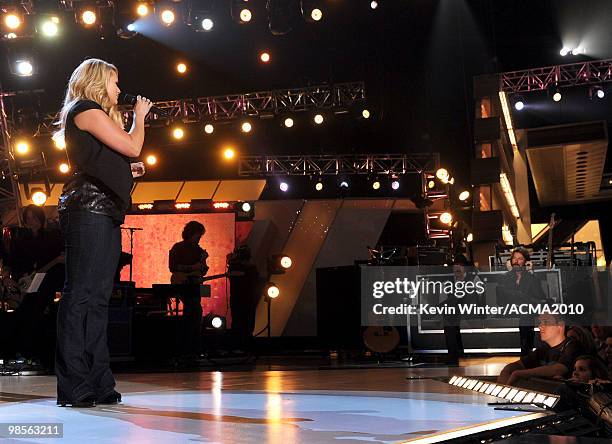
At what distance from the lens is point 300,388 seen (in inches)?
165

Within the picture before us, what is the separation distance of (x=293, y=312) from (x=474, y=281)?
5.50m

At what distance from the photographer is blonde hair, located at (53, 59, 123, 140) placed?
2.94 metres

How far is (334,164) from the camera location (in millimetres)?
15453

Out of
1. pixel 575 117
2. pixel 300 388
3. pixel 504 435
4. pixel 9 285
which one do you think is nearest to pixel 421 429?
pixel 504 435

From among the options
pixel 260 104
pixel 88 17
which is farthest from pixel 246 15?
pixel 260 104

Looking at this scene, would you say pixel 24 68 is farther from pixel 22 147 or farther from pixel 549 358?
pixel 549 358

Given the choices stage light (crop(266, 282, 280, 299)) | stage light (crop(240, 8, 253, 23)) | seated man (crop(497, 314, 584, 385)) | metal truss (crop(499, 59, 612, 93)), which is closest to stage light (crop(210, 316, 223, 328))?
stage light (crop(266, 282, 280, 299))

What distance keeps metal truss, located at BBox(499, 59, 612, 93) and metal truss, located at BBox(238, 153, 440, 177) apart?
2.24 meters

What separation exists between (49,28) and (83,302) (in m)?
7.96

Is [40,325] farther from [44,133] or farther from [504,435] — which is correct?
[44,133]

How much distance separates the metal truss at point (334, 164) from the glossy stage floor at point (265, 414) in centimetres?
1068

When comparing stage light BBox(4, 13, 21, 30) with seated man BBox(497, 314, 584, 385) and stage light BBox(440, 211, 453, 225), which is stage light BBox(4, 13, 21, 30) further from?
seated man BBox(497, 314, 584, 385)

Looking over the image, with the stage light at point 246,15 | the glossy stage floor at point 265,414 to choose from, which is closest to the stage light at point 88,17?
the stage light at point 246,15

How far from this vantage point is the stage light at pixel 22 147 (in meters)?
12.7
